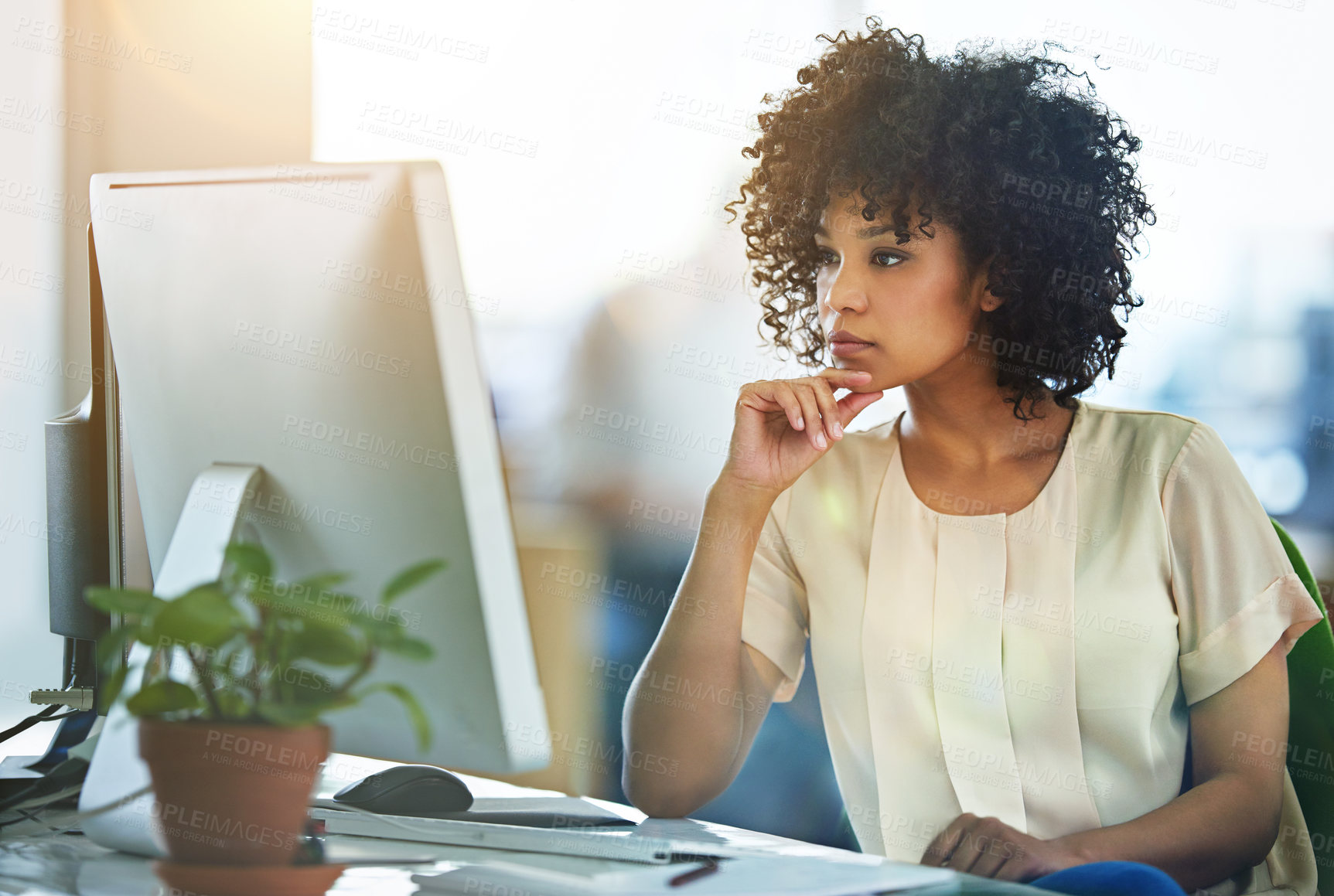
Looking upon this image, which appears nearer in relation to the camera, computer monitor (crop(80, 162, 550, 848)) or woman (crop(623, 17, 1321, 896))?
computer monitor (crop(80, 162, 550, 848))

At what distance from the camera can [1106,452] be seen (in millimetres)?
1012

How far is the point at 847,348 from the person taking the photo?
100 cm

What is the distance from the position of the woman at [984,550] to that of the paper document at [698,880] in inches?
10.8

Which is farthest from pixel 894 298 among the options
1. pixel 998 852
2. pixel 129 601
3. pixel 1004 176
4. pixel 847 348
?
pixel 129 601

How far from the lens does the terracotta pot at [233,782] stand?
510 millimetres

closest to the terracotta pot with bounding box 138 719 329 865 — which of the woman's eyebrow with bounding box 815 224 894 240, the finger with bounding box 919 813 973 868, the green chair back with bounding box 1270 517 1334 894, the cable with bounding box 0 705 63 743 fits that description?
the cable with bounding box 0 705 63 743

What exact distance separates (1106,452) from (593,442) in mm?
1059

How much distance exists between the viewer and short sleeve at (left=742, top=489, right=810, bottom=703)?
107 cm

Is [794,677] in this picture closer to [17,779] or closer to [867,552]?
[867,552]

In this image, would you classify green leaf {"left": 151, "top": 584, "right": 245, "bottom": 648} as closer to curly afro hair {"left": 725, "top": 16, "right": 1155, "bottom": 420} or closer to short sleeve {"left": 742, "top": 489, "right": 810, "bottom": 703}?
short sleeve {"left": 742, "top": 489, "right": 810, "bottom": 703}

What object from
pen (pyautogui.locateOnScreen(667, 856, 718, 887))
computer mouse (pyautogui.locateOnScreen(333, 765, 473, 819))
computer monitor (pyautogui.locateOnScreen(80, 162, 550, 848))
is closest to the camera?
computer monitor (pyautogui.locateOnScreen(80, 162, 550, 848))

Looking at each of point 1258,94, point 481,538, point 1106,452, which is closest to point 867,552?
point 1106,452

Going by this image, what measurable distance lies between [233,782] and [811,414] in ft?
2.09

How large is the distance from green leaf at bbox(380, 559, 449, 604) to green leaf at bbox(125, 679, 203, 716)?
0.11 meters
